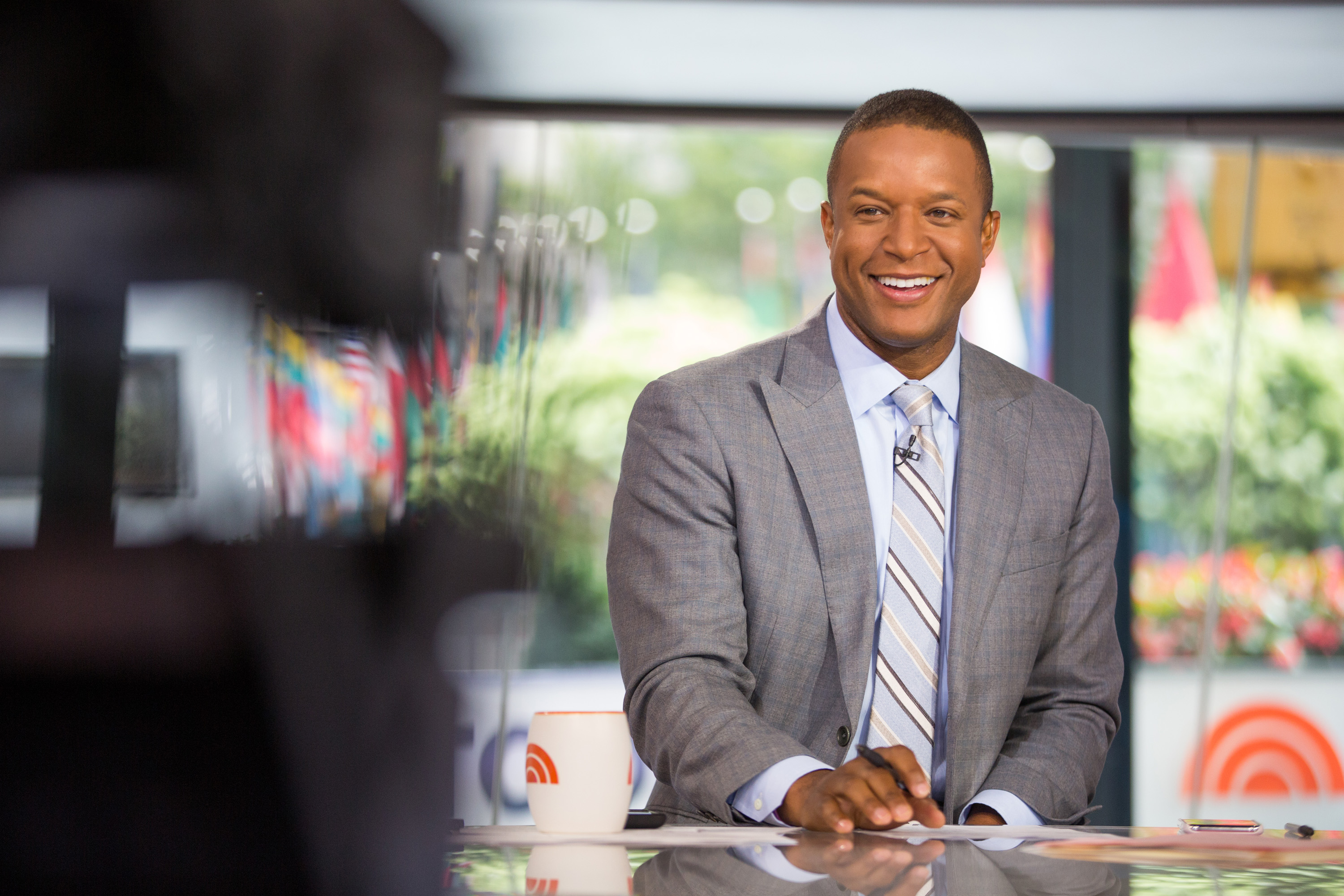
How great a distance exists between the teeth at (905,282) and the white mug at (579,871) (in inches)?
34.6

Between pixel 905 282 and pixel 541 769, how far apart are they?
0.83m

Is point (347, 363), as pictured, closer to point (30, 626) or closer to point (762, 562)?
point (30, 626)

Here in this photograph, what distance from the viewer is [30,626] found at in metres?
1.86

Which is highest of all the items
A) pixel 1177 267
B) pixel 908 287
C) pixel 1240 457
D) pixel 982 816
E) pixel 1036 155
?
Result: pixel 1036 155

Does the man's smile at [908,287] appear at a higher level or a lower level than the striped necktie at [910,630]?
higher

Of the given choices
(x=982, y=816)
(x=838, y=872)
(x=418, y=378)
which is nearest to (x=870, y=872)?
(x=838, y=872)

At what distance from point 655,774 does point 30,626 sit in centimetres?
107

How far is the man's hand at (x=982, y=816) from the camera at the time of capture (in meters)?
1.39

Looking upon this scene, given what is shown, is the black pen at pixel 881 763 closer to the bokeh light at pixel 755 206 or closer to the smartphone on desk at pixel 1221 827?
the smartphone on desk at pixel 1221 827

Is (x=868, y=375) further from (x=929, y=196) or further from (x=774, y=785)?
(x=774, y=785)

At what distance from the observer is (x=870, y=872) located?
0.86 meters

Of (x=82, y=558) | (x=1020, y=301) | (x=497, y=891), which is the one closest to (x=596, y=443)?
(x=1020, y=301)

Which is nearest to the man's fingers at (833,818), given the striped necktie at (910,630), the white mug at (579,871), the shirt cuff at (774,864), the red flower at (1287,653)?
the shirt cuff at (774,864)

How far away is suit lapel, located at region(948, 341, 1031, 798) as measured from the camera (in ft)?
4.93
